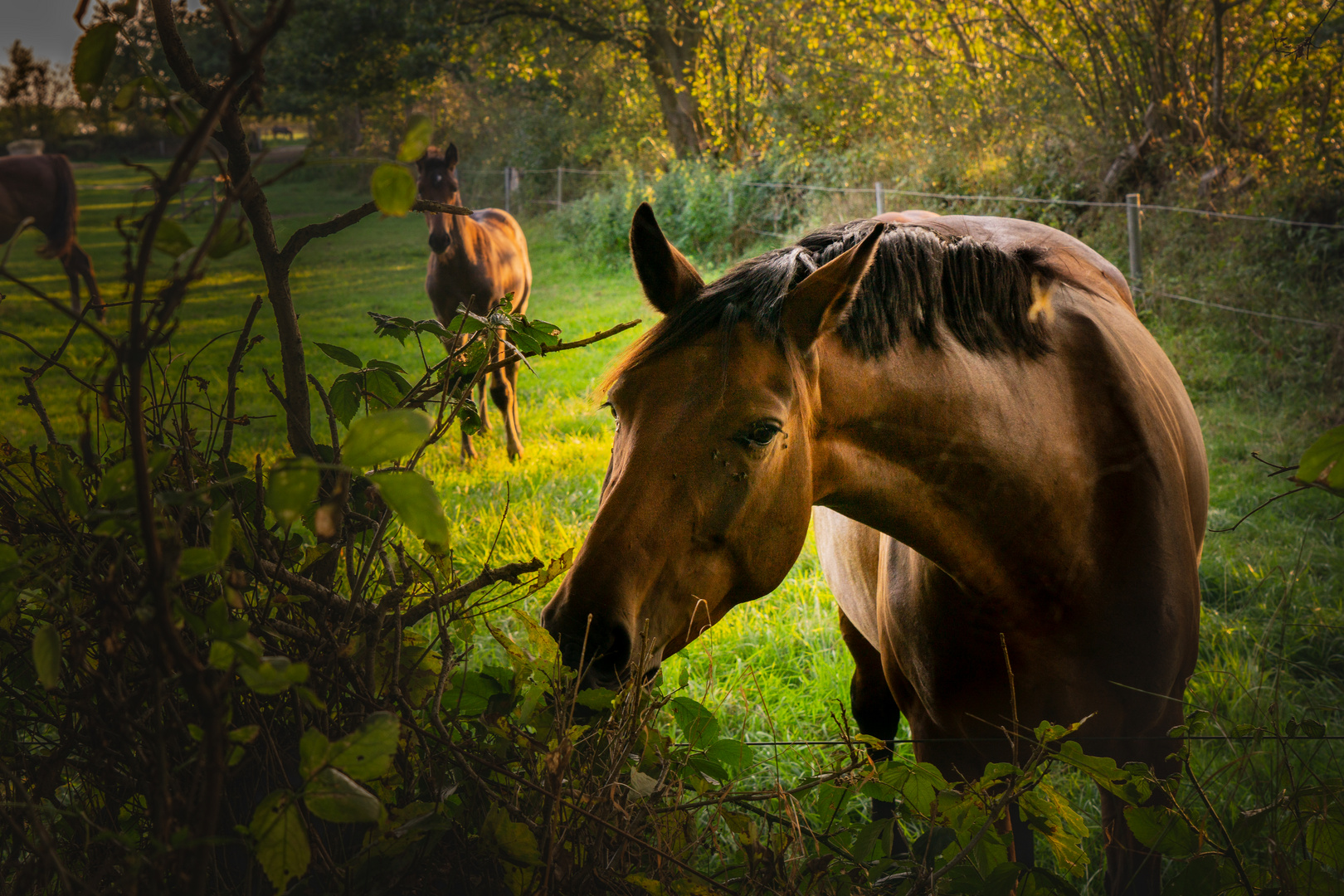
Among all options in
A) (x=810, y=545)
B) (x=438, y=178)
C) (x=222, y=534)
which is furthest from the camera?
(x=438, y=178)

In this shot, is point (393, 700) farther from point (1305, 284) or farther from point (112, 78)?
point (1305, 284)

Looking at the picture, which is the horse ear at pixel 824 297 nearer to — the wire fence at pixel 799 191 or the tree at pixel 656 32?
the wire fence at pixel 799 191

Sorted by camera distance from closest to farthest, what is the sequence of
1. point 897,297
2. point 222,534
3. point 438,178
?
point 222,534 → point 897,297 → point 438,178

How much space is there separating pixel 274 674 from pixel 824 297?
3.30 feet

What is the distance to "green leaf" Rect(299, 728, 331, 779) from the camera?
0.66 m

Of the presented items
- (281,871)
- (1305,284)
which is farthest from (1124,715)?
(1305,284)

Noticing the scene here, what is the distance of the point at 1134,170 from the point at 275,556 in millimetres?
9931

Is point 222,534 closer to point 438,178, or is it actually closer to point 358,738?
point 358,738

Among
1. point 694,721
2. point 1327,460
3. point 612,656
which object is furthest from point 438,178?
point 1327,460

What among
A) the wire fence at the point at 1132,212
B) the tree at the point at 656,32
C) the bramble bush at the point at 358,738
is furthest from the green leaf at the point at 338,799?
the tree at the point at 656,32

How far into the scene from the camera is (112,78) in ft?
6.95

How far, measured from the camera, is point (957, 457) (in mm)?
1486

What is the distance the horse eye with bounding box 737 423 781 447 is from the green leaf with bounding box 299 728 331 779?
772mm

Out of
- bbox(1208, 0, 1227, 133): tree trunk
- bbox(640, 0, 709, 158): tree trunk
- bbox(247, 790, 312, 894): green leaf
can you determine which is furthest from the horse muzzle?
bbox(640, 0, 709, 158): tree trunk
